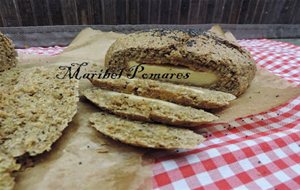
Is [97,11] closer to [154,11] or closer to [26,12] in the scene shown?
[154,11]

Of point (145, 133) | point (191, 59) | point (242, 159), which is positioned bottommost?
point (242, 159)

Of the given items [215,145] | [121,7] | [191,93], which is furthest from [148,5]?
[215,145]

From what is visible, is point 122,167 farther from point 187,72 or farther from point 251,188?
point 187,72

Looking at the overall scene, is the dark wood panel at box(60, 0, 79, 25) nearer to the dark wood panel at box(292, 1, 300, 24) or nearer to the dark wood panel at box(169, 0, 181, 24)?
the dark wood panel at box(169, 0, 181, 24)

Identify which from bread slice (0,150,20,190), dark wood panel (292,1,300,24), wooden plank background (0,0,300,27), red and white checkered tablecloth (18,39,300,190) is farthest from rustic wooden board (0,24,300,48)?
bread slice (0,150,20,190)

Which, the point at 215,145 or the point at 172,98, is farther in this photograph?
the point at 172,98

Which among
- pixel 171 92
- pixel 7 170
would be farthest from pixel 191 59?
pixel 7 170
